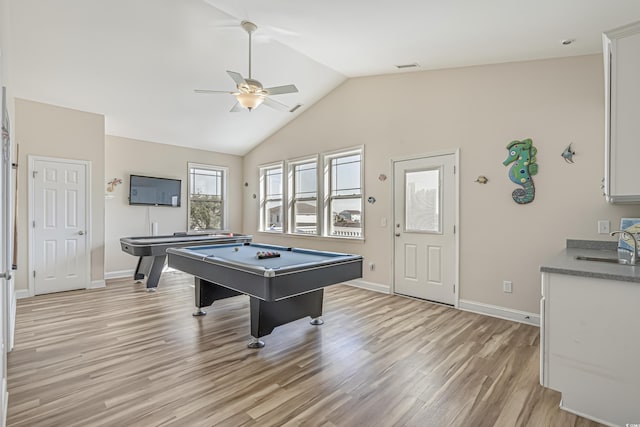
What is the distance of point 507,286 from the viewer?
3.60m

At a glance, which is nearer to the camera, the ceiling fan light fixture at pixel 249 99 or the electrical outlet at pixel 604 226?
the electrical outlet at pixel 604 226

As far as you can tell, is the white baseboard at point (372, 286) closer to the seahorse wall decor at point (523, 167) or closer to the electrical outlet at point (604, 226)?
the seahorse wall decor at point (523, 167)

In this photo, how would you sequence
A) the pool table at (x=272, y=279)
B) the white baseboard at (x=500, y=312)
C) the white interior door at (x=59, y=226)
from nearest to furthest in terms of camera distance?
the pool table at (x=272, y=279), the white baseboard at (x=500, y=312), the white interior door at (x=59, y=226)

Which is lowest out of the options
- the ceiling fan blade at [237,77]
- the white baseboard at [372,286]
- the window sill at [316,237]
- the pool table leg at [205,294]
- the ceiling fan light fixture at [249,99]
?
the white baseboard at [372,286]

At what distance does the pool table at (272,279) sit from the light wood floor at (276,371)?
0.65ft

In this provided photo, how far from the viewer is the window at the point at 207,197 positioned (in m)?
6.73

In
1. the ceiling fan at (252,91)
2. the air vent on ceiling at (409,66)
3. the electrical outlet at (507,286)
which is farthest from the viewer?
the air vent on ceiling at (409,66)

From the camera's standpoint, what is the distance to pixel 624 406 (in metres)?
1.77

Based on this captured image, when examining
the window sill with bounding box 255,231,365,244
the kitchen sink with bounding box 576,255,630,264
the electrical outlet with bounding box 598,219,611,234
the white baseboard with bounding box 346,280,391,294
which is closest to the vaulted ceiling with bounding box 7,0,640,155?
the electrical outlet with bounding box 598,219,611,234

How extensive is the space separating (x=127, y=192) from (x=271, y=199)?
270 cm

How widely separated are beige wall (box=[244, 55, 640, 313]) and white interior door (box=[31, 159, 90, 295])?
4.37 m

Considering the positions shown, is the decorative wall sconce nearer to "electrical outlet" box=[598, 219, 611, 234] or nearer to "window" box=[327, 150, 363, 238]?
"window" box=[327, 150, 363, 238]

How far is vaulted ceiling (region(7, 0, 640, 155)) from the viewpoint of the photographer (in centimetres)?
269

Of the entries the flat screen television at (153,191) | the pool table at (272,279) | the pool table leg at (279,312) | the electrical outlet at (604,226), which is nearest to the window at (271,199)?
the flat screen television at (153,191)
